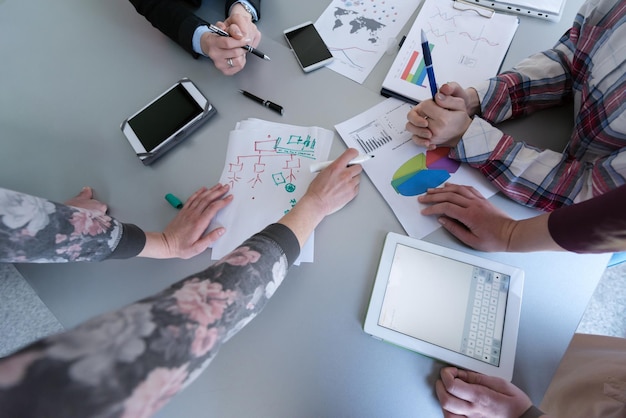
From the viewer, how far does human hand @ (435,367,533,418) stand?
0.55 m

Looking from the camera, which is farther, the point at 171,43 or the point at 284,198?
the point at 171,43

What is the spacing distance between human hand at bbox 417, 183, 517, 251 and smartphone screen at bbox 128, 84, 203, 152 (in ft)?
1.71

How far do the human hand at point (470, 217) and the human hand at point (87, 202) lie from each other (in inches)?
24.7

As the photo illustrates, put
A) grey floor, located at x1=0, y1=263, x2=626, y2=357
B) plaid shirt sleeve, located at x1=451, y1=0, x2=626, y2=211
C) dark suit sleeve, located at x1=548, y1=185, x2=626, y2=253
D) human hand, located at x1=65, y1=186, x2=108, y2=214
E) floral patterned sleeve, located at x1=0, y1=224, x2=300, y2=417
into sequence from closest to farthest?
floral patterned sleeve, located at x1=0, y1=224, x2=300, y2=417 → dark suit sleeve, located at x1=548, y1=185, x2=626, y2=253 → plaid shirt sleeve, located at x1=451, y1=0, x2=626, y2=211 → human hand, located at x1=65, y1=186, x2=108, y2=214 → grey floor, located at x1=0, y1=263, x2=626, y2=357

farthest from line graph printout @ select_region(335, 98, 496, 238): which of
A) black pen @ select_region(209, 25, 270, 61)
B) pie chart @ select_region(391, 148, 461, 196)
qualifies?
black pen @ select_region(209, 25, 270, 61)

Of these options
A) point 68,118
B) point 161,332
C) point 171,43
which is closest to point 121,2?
point 171,43

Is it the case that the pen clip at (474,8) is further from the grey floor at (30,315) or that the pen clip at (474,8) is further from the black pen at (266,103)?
the grey floor at (30,315)

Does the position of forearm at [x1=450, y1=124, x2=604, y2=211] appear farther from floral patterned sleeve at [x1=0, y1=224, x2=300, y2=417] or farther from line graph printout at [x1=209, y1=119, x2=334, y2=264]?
floral patterned sleeve at [x1=0, y1=224, x2=300, y2=417]

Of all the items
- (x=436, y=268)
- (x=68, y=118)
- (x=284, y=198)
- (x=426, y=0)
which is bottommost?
(x=436, y=268)

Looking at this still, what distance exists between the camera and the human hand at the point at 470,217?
0.64m

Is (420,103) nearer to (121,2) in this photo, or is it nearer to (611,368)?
(611,368)

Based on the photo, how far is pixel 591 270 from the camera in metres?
0.63

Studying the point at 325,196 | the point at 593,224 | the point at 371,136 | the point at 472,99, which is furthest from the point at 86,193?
the point at 593,224

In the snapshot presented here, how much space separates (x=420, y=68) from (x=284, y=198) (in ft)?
1.33
